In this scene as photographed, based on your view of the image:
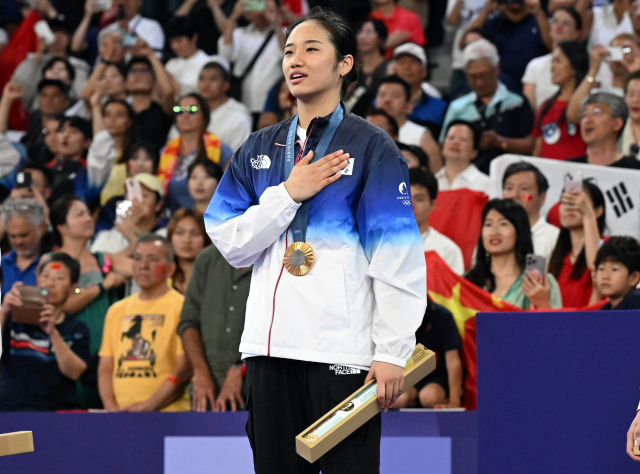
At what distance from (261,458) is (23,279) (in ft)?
14.2

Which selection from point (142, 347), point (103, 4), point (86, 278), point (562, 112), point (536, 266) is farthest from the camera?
point (103, 4)

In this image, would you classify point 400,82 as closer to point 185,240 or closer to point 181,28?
point 185,240

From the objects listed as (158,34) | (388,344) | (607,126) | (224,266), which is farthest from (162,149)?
(388,344)

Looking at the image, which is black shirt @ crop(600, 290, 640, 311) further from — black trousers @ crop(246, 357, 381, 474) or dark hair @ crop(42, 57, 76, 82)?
dark hair @ crop(42, 57, 76, 82)

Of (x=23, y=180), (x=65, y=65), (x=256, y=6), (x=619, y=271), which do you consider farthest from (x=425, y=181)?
(x=65, y=65)

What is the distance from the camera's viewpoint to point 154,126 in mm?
8484

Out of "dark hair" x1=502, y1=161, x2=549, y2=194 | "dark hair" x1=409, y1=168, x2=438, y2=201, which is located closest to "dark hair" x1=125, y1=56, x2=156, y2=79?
"dark hair" x1=409, y1=168, x2=438, y2=201

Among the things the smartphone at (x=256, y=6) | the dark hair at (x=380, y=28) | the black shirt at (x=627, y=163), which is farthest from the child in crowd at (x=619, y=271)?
the smartphone at (x=256, y=6)

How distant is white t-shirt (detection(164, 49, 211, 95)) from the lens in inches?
356

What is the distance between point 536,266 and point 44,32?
6705mm

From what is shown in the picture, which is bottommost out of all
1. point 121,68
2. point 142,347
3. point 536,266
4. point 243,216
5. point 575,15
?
point 142,347

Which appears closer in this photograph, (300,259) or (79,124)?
(300,259)

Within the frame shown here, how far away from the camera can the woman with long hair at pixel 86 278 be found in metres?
5.83

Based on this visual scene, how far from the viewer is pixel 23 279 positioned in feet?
21.1
